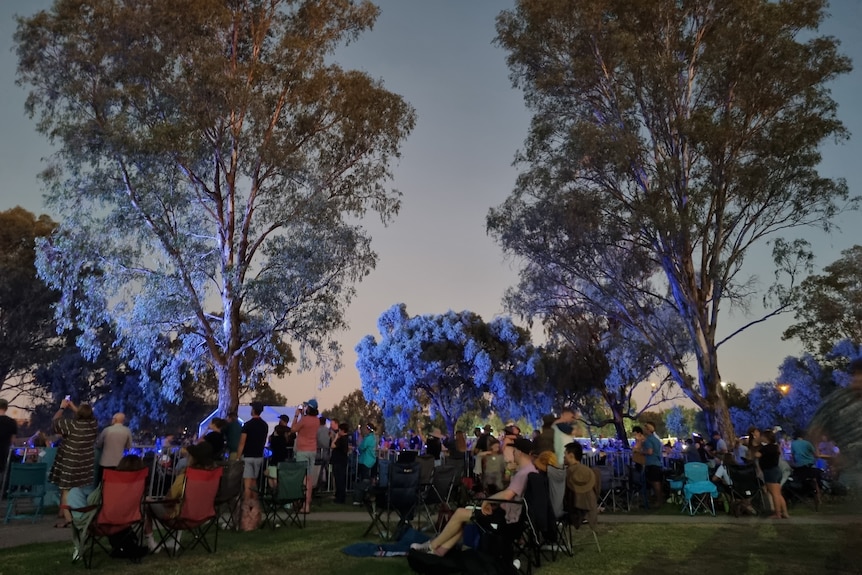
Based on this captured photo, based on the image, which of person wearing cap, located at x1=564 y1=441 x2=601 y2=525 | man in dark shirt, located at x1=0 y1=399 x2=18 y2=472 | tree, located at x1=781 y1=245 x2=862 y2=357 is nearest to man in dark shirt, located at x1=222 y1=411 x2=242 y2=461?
man in dark shirt, located at x1=0 y1=399 x2=18 y2=472

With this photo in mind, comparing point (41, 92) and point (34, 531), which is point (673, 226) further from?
point (41, 92)

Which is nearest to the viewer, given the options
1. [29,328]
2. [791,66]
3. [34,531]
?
[34,531]

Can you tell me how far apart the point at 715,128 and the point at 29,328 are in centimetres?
3380

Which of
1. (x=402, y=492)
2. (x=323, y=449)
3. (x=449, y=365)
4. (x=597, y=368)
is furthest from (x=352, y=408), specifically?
(x=402, y=492)

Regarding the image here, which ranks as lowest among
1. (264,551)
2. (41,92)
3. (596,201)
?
(264,551)

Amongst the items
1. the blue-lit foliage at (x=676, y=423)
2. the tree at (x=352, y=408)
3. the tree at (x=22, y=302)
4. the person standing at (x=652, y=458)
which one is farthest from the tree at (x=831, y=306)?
the blue-lit foliage at (x=676, y=423)

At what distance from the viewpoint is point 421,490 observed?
8.31m

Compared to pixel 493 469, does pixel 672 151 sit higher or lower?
higher

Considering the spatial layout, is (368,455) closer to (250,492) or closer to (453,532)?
(250,492)

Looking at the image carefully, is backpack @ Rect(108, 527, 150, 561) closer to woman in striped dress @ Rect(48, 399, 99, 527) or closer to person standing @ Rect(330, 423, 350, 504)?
woman in striped dress @ Rect(48, 399, 99, 527)

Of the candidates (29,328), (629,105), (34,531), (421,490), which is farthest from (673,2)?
(29,328)

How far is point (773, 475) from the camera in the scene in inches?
415

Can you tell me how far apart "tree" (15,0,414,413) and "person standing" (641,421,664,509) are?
9.79 metres

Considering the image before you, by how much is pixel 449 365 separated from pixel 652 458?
25.5 m
